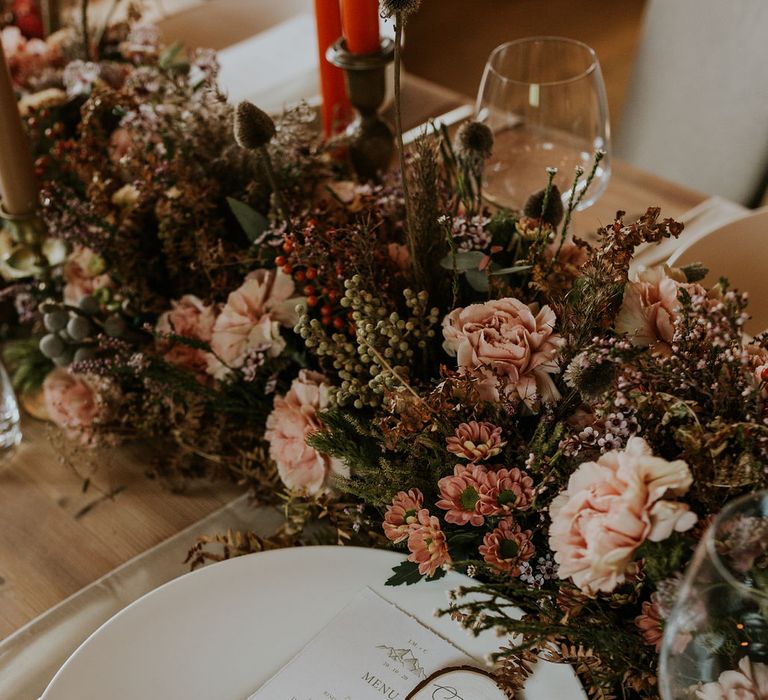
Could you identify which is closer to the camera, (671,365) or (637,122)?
(671,365)

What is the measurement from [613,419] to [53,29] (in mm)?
1305

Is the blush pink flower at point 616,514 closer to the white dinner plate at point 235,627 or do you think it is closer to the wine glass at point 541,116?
the white dinner plate at point 235,627

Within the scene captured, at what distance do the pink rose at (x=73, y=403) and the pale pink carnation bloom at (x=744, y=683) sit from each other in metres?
0.64

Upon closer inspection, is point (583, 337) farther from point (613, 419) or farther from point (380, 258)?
point (380, 258)

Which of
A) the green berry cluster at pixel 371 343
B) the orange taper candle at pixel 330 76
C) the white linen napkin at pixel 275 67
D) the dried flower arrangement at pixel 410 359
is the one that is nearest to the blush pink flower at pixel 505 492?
the dried flower arrangement at pixel 410 359

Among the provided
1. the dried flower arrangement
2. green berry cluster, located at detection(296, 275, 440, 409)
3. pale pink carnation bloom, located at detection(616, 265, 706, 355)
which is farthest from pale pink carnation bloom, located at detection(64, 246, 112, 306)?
pale pink carnation bloom, located at detection(616, 265, 706, 355)

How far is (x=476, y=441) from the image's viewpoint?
22.8 inches

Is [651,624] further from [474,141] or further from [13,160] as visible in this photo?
[13,160]

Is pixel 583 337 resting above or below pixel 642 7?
above

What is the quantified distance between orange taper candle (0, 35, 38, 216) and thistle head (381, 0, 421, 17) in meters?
0.52

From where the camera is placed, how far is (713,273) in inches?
33.6

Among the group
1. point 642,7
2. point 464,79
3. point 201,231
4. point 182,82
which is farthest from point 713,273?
point 642,7

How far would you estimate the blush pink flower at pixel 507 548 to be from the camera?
55cm

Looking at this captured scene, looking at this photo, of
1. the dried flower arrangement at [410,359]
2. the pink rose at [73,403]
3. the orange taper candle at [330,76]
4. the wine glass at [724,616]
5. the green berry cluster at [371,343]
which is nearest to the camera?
the wine glass at [724,616]
